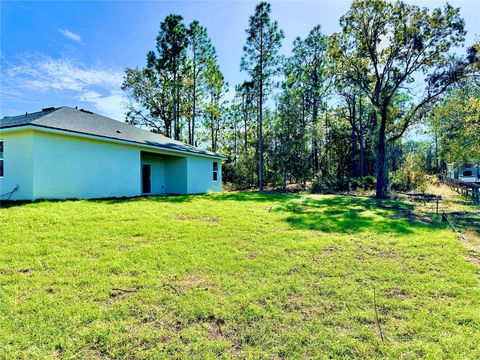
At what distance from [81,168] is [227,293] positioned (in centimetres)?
944

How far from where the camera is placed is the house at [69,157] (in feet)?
28.8

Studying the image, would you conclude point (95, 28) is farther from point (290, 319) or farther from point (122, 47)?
point (290, 319)

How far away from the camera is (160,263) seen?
13.9 feet

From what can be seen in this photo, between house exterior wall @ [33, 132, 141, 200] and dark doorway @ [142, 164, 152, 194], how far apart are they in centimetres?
218

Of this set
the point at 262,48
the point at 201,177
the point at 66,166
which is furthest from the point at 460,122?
the point at 66,166

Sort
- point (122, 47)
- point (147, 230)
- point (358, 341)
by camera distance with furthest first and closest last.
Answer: point (122, 47)
point (147, 230)
point (358, 341)

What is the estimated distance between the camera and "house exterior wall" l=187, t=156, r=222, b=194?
1602cm

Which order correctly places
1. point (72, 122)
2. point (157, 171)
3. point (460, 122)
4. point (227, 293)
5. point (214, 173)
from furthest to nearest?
point (214, 173) < point (157, 171) < point (460, 122) < point (72, 122) < point (227, 293)

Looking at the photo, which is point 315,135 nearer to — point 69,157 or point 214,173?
point 214,173

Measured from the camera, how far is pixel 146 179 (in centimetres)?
1491

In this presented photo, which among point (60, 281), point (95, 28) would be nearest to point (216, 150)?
point (95, 28)

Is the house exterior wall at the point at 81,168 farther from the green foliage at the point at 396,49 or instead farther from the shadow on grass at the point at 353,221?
the green foliage at the point at 396,49

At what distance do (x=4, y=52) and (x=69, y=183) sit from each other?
27.6 feet

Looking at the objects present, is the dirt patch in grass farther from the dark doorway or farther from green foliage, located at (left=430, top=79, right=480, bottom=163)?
green foliage, located at (left=430, top=79, right=480, bottom=163)
